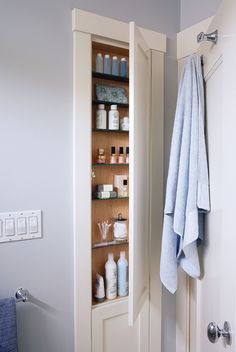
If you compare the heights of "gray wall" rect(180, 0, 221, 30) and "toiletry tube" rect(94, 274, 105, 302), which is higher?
"gray wall" rect(180, 0, 221, 30)

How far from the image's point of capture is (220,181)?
3.11 feet

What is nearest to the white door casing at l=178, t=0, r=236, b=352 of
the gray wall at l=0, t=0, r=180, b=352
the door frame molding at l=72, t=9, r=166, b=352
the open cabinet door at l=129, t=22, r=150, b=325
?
the open cabinet door at l=129, t=22, r=150, b=325

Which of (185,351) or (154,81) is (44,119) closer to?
(154,81)

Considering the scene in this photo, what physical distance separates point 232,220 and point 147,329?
105 cm

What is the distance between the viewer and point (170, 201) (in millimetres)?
1154

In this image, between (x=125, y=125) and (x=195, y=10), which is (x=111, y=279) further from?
(x=195, y=10)

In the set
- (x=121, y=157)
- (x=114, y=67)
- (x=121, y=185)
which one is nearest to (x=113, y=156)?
(x=121, y=157)

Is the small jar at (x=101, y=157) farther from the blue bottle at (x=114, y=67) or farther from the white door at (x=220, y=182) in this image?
the white door at (x=220, y=182)

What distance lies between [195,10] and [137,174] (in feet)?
3.38

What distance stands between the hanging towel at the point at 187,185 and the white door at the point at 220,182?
4 centimetres

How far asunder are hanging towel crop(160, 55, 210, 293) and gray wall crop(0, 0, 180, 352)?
0.49 metres

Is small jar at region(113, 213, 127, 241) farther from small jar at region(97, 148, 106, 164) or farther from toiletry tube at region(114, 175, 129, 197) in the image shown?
small jar at region(97, 148, 106, 164)

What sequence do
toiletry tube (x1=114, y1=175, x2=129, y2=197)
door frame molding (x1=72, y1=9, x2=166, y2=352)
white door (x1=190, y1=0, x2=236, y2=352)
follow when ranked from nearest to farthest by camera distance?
1. white door (x1=190, y1=0, x2=236, y2=352)
2. door frame molding (x1=72, y1=9, x2=166, y2=352)
3. toiletry tube (x1=114, y1=175, x2=129, y2=197)

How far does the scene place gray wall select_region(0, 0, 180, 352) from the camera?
1.16m
